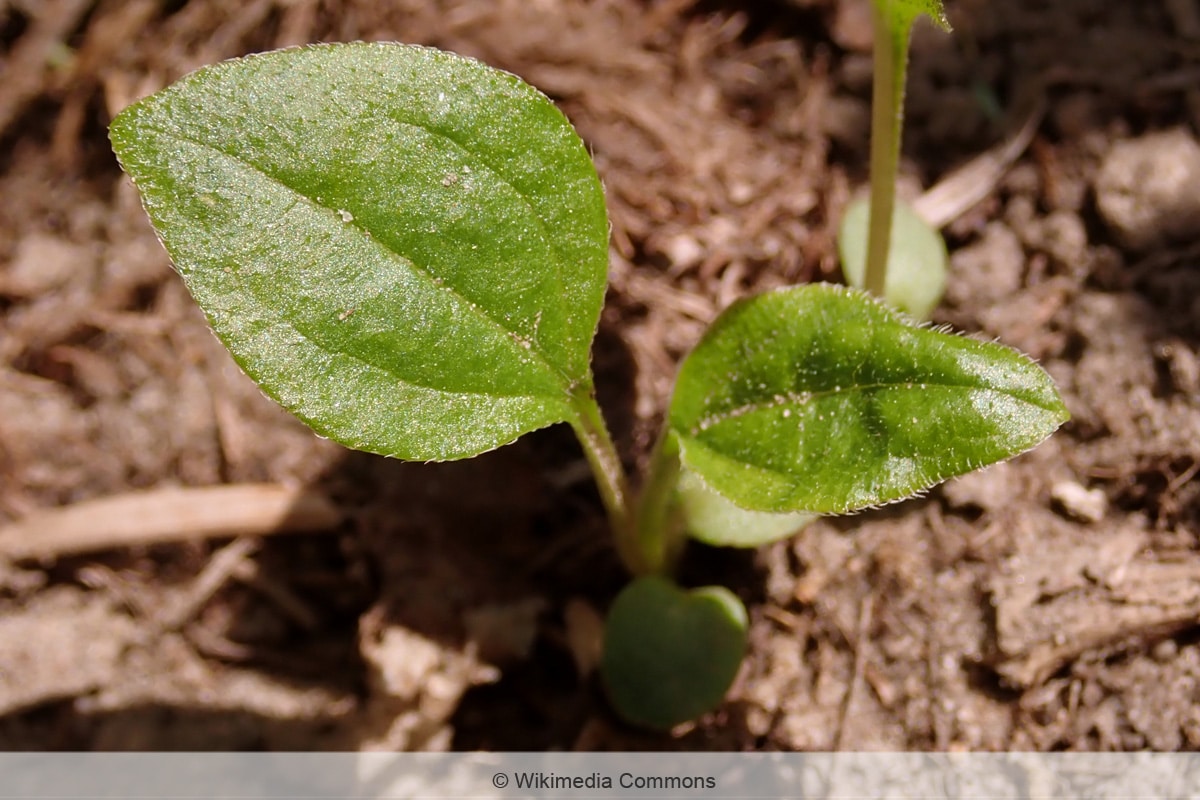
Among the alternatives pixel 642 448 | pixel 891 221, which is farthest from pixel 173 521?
pixel 891 221

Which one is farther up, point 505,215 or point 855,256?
point 505,215

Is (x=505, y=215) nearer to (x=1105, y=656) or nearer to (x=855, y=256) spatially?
(x=855, y=256)

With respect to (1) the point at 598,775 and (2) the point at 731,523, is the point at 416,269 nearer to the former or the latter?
(2) the point at 731,523

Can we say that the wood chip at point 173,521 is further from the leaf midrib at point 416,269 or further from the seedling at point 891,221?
the seedling at point 891,221

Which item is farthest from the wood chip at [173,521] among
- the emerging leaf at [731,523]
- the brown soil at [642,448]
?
the emerging leaf at [731,523]

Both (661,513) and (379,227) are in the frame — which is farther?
(661,513)

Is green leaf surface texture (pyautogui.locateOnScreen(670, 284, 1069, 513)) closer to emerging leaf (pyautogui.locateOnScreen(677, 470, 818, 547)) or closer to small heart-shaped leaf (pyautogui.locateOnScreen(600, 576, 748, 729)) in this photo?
emerging leaf (pyautogui.locateOnScreen(677, 470, 818, 547))

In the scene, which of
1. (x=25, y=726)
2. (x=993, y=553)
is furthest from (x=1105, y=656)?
(x=25, y=726)
